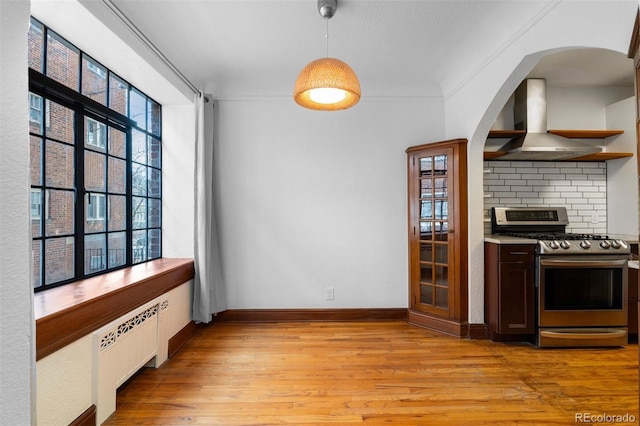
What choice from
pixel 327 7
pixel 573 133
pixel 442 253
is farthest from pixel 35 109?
pixel 573 133

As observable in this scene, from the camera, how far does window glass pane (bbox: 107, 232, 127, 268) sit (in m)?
2.52

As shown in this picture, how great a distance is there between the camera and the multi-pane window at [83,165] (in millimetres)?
1868

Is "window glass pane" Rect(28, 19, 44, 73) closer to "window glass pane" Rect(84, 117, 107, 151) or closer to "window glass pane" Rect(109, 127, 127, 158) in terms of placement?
"window glass pane" Rect(84, 117, 107, 151)

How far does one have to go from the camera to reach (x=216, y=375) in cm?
235

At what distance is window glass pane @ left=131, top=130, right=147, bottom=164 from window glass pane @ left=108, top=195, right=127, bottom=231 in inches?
17.7

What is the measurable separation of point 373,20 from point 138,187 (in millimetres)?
2506

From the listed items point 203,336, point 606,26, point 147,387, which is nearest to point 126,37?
point 147,387

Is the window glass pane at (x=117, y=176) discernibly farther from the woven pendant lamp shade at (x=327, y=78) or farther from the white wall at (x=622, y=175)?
the white wall at (x=622, y=175)

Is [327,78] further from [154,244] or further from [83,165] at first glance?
[154,244]

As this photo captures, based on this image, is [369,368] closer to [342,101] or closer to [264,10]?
[342,101]

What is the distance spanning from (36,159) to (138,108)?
1.26 m


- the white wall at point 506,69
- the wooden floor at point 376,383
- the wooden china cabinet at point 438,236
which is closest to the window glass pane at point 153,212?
the wooden floor at point 376,383

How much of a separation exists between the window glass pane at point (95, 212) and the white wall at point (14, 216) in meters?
1.40

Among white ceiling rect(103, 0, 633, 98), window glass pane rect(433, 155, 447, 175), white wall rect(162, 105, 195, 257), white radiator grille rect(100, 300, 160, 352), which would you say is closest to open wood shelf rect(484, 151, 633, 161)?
window glass pane rect(433, 155, 447, 175)
